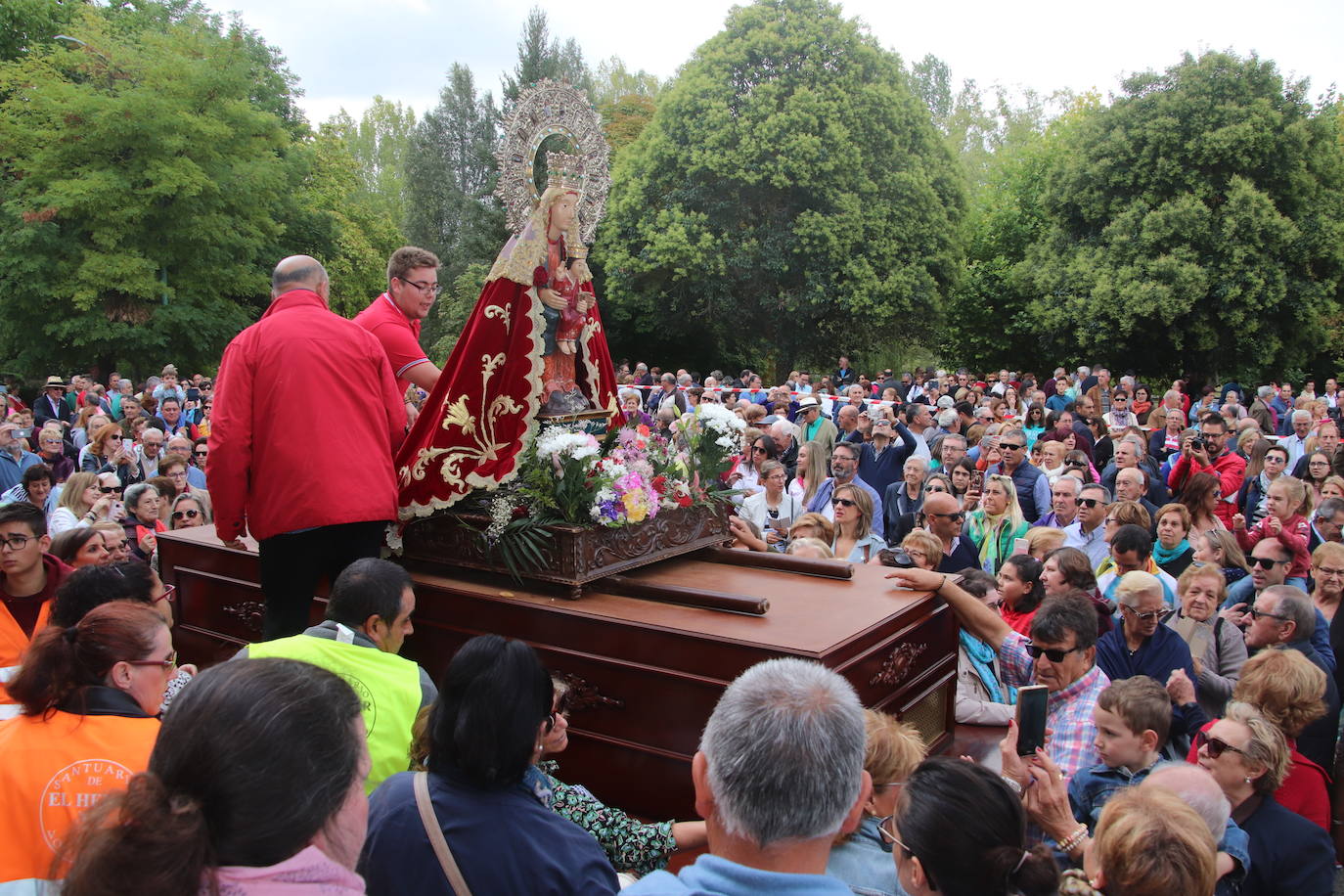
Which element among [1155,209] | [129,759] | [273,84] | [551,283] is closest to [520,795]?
[129,759]

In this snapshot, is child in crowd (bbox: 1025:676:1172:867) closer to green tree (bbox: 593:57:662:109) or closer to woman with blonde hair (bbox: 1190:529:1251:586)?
woman with blonde hair (bbox: 1190:529:1251:586)

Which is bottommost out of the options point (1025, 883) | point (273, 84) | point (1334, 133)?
point (1025, 883)

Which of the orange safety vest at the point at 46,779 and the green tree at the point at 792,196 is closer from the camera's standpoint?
the orange safety vest at the point at 46,779

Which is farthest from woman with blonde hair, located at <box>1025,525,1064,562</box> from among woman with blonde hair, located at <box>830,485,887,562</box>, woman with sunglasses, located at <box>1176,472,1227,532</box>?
woman with sunglasses, located at <box>1176,472,1227,532</box>

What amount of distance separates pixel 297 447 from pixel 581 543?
1217 millimetres

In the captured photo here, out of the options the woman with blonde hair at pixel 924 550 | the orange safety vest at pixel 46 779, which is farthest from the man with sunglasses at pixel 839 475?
the orange safety vest at pixel 46 779

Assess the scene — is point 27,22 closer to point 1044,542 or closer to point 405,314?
point 405,314

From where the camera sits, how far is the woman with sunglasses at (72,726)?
7.63 ft

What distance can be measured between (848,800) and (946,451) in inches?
279

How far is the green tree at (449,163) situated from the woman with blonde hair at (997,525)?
103 feet

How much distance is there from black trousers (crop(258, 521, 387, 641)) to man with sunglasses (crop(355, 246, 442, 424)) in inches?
31.1

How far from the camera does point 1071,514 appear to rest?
6.80 meters

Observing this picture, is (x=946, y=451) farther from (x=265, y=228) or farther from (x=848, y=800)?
(x=265, y=228)

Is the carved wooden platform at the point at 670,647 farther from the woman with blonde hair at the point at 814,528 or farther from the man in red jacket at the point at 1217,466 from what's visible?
the man in red jacket at the point at 1217,466
